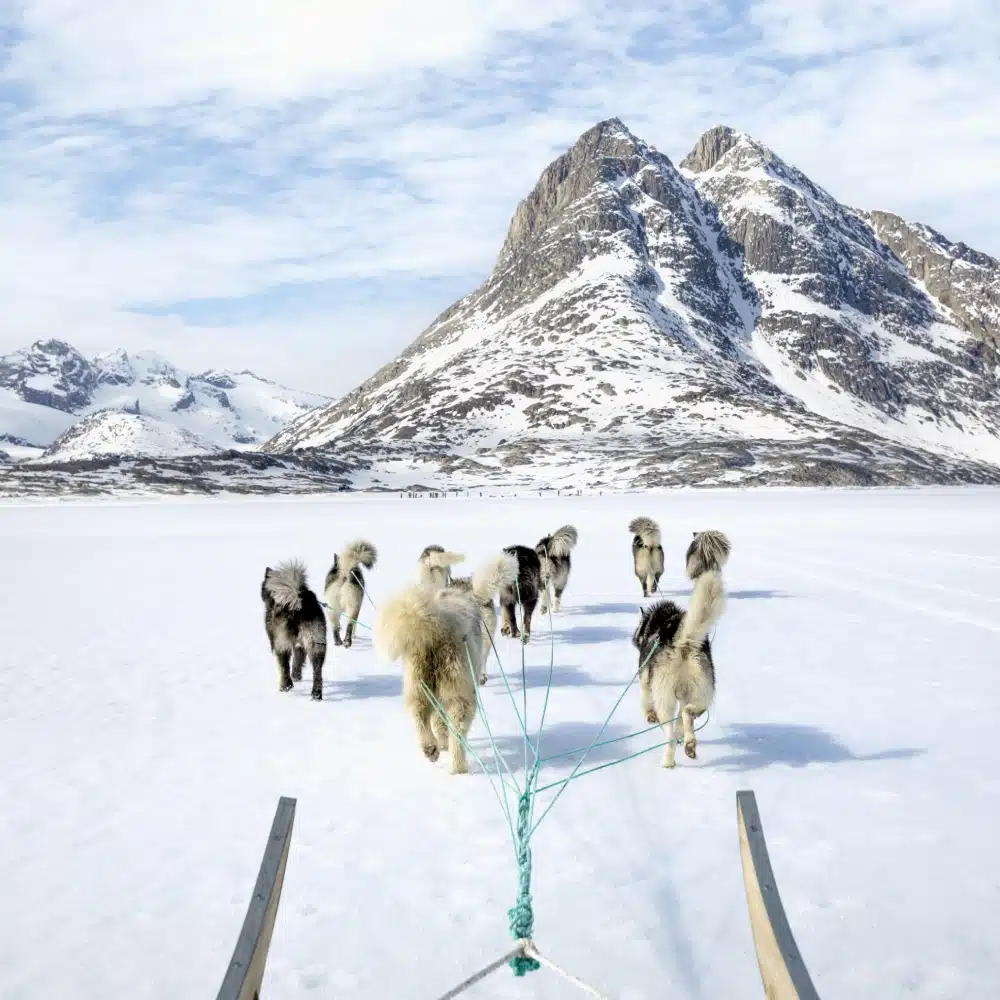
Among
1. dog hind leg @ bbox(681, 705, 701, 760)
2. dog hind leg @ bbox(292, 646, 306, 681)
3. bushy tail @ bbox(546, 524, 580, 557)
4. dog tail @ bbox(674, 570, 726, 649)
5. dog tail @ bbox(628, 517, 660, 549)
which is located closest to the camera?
dog tail @ bbox(674, 570, 726, 649)

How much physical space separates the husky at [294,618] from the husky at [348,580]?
1.96 m

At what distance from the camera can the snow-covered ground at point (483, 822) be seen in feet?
13.7

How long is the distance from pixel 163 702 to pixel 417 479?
128 m

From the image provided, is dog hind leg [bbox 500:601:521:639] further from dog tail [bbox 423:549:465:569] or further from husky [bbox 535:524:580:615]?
dog tail [bbox 423:549:465:569]

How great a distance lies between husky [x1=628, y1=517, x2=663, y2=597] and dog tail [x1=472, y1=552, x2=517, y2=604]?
7244 mm

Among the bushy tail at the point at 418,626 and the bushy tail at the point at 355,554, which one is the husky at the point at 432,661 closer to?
the bushy tail at the point at 418,626

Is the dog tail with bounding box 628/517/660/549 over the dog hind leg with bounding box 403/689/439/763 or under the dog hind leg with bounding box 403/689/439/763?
over

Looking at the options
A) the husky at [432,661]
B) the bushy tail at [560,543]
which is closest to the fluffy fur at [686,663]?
the husky at [432,661]

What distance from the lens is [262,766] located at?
22.9ft

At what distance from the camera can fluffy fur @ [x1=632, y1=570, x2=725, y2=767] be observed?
6332mm

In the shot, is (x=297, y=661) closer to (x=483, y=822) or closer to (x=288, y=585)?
(x=288, y=585)

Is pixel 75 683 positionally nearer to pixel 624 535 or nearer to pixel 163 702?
pixel 163 702

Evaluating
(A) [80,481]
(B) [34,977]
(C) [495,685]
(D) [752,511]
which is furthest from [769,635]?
(A) [80,481]

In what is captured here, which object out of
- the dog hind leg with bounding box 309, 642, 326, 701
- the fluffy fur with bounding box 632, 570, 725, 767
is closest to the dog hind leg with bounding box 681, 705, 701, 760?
the fluffy fur with bounding box 632, 570, 725, 767
